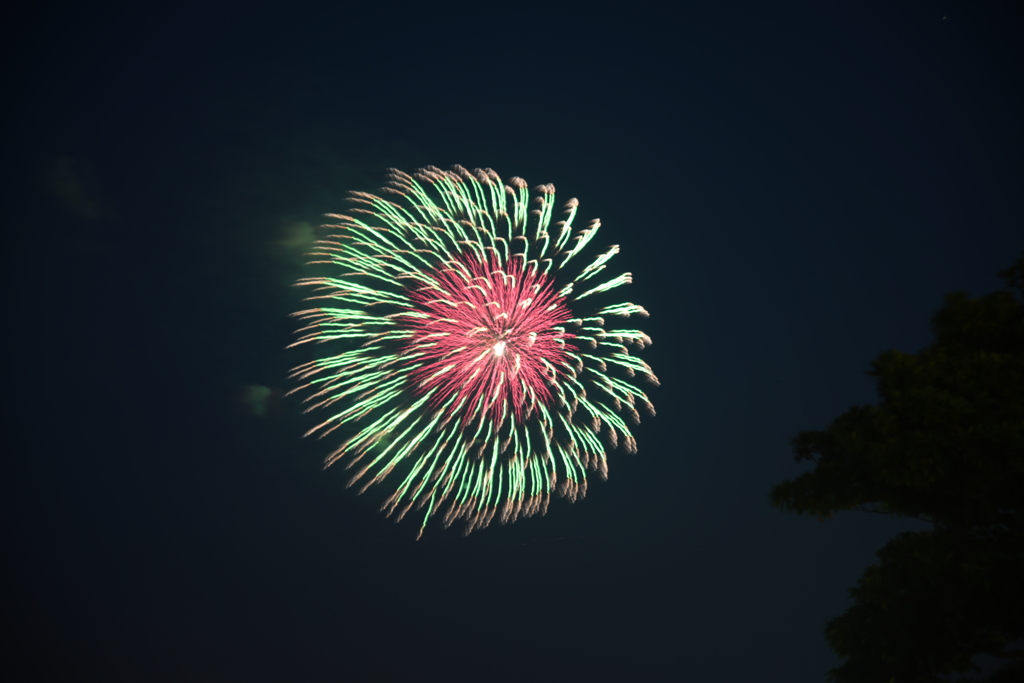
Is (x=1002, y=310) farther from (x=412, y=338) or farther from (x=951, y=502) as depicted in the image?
(x=412, y=338)

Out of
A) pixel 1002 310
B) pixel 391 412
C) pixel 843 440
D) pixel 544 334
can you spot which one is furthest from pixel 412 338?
pixel 1002 310

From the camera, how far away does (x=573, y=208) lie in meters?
32.1

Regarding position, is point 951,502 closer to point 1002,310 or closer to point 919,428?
point 919,428

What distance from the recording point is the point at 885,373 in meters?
13.8

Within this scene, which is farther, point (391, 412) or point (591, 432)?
point (591, 432)

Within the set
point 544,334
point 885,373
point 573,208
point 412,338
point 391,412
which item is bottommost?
point 885,373

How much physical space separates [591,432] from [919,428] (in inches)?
852

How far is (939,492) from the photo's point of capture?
1348 centimetres

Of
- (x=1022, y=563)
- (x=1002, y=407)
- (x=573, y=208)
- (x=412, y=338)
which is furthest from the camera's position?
→ (x=573, y=208)

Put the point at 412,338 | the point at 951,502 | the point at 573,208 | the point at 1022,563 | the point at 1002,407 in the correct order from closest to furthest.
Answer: the point at 1022,563 → the point at 1002,407 → the point at 951,502 → the point at 412,338 → the point at 573,208

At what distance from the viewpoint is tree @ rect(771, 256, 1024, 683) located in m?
12.2

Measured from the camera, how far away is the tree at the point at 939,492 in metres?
12.2

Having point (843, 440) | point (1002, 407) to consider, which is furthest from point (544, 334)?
point (1002, 407)

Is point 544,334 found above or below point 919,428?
above
